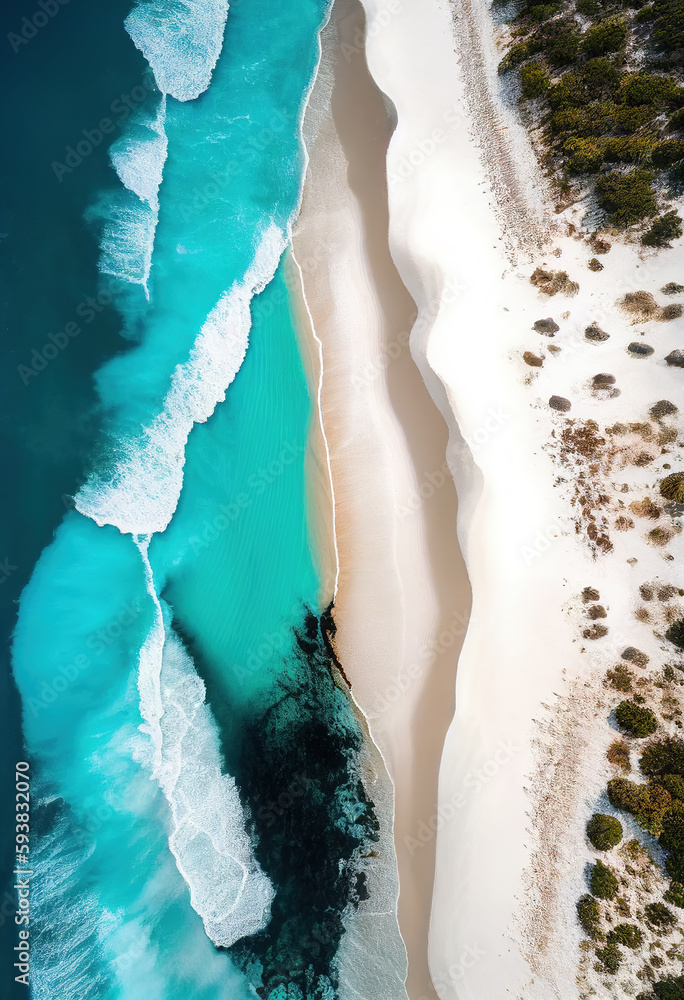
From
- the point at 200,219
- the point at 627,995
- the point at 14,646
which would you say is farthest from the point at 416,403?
the point at 627,995

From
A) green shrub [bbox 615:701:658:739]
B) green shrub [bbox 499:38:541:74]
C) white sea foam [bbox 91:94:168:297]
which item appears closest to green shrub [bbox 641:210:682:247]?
green shrub [bbox 499:38:541:74]

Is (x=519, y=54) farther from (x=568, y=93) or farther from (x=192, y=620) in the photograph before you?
(x=192, y=620)

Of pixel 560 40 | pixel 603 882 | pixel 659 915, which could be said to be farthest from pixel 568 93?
pixel 659 915

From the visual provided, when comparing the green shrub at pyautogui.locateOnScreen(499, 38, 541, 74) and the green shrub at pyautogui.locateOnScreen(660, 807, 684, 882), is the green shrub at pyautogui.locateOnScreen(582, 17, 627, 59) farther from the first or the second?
the green shrub at pyautogui.locateOnScreen(660, 807, 684, 882)

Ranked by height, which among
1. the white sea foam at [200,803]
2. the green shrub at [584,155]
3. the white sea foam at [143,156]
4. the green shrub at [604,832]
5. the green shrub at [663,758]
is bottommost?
the white sea foam at [200,803]

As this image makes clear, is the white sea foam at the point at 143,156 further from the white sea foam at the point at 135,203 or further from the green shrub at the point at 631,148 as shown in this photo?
the green shrub at the point at 631,148

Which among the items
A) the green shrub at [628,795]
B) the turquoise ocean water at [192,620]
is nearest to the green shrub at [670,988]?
the green shrub at [628,795]
